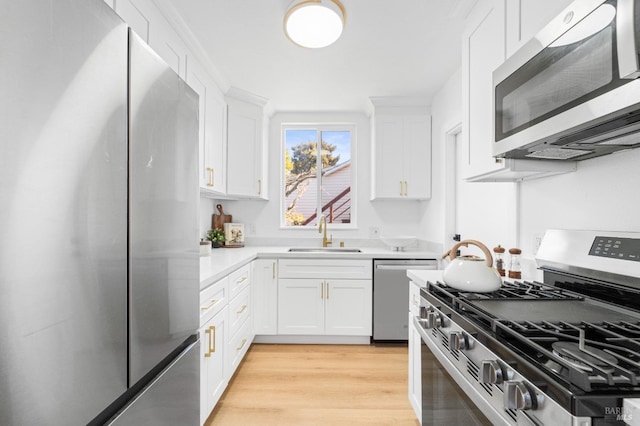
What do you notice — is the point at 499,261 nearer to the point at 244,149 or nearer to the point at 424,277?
the point at 424,277

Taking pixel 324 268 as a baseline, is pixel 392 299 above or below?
below

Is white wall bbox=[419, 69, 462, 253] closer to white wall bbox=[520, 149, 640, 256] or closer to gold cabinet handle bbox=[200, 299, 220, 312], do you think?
white wall bbox=[520, 149, 640, 256]

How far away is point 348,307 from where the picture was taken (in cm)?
304

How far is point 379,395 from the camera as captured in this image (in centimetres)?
219

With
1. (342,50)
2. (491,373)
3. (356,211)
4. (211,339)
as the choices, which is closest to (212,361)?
(211,339)

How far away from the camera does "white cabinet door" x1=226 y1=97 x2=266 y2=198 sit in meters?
3.21

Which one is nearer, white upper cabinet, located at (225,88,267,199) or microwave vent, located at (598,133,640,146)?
microwave vent, located at (598,133,640,146)

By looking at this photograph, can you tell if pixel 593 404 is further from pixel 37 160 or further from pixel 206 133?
pixel 206 133

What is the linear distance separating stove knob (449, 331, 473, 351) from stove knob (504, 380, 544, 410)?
0.23 meters

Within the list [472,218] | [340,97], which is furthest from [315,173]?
[472,218]

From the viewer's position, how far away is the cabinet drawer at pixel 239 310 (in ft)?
7.34

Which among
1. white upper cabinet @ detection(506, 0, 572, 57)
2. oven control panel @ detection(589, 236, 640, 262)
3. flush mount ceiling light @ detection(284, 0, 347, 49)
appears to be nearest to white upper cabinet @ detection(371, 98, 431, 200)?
flush mount ceiling light @ detection(284, 0, 347, 49)

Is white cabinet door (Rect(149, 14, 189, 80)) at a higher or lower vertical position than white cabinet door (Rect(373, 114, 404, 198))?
higher

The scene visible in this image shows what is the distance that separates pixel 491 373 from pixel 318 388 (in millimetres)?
1755
